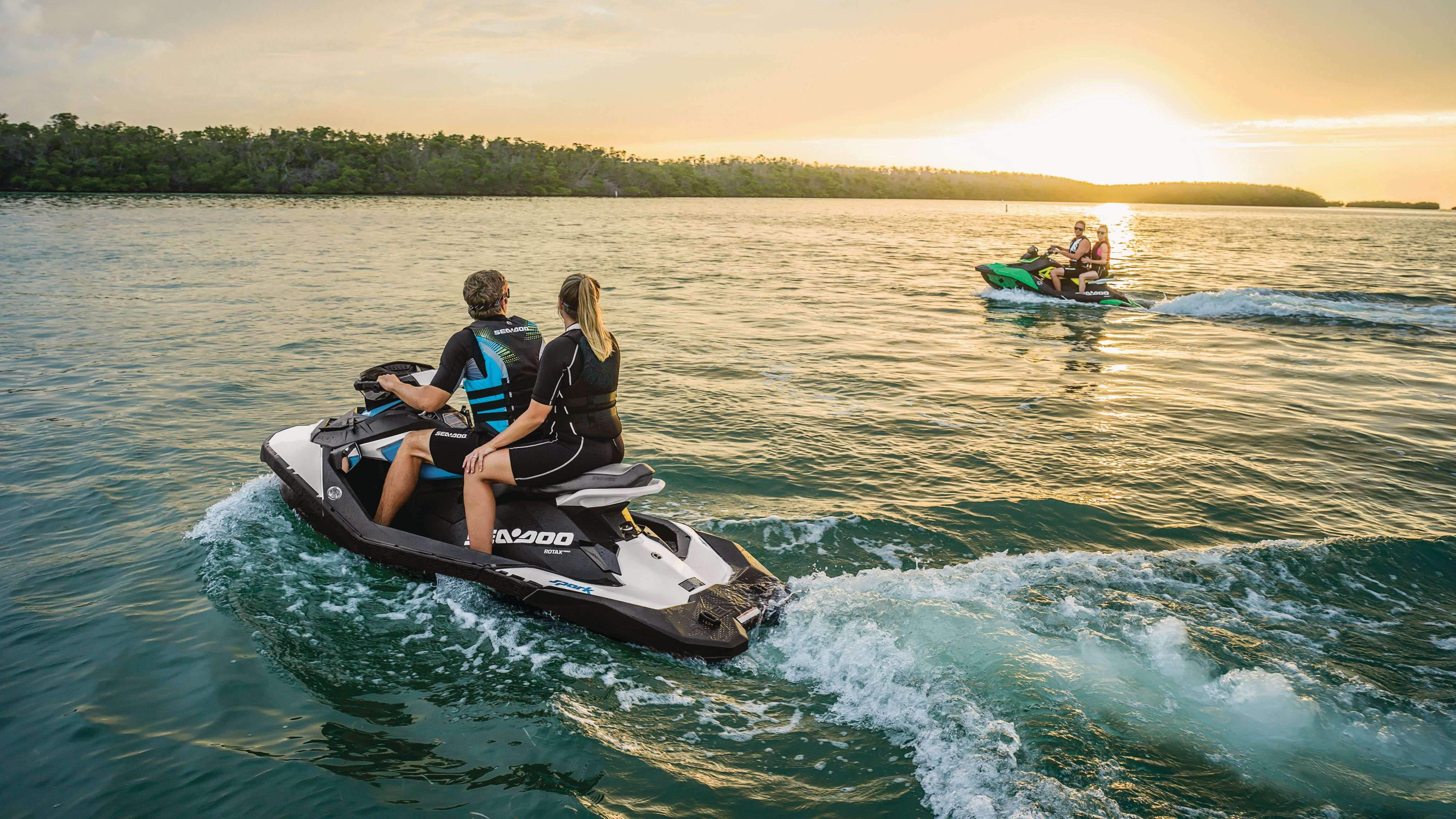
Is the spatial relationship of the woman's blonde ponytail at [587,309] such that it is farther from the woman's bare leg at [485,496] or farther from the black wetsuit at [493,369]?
the woman's bare leg at [485,496]

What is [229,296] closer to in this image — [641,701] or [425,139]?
[641,701]

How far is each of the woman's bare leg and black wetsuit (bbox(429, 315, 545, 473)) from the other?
0.22m

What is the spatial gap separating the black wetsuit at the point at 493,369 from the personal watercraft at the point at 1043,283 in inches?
791

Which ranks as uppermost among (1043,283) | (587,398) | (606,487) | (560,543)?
(1043,283)

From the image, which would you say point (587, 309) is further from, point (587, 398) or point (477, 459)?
point (477, 459)

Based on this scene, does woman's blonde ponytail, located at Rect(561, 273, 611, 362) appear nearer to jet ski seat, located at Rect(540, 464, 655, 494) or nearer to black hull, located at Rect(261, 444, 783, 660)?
jet ski seat, located at Rect(540, 464, 655, 494)

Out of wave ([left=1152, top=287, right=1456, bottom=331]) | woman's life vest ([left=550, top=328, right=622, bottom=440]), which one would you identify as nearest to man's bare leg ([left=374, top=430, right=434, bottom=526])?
woman's life vest ([left=550, top=328, right=622, bottom=440])

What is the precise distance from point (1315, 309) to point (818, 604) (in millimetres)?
22653

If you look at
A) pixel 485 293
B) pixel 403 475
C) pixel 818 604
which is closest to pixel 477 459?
pixel 403 475

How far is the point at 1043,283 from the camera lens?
23.2 m

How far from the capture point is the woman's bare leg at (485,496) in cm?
550

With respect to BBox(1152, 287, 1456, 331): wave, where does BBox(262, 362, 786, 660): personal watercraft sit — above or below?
below

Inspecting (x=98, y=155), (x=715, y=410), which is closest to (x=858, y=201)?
(x=98, y=155)

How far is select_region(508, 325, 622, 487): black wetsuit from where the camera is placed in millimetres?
5246
